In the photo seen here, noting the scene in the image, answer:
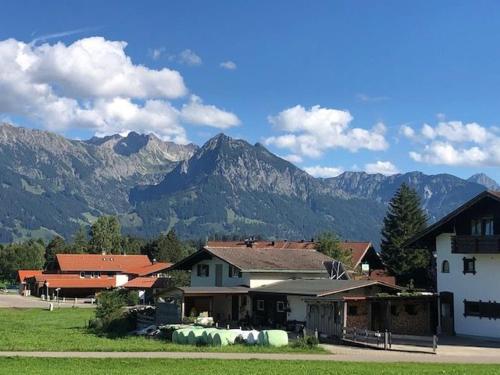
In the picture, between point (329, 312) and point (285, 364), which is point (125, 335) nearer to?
point (329, 312)

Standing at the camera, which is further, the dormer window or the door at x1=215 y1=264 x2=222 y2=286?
the door at x1=215 y1=264 x2=222 y2=286

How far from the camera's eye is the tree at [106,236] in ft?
545

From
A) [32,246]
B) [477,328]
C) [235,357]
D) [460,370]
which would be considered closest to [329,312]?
[477,328]

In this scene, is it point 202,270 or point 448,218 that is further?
point 202,270

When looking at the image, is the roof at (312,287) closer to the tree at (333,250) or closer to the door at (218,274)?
the door at (218,274)

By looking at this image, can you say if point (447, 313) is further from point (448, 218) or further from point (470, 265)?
point (448, 218)

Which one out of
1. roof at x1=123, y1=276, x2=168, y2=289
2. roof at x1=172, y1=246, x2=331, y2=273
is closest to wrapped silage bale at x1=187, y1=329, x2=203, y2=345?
roof at x1=172, y1=246, x2=331, y2=273

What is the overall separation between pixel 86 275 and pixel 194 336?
8935 centimetres

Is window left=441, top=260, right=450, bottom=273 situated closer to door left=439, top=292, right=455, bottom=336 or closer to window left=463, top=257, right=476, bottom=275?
door left=439, top=292, right=455, bottom=336

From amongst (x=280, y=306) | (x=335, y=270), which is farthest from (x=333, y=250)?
(x=280, y=306)

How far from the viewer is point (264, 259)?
55750 millimetres

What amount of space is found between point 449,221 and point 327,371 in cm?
2439

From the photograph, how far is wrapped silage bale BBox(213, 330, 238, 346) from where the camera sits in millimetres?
35344

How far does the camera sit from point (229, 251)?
5706cm
